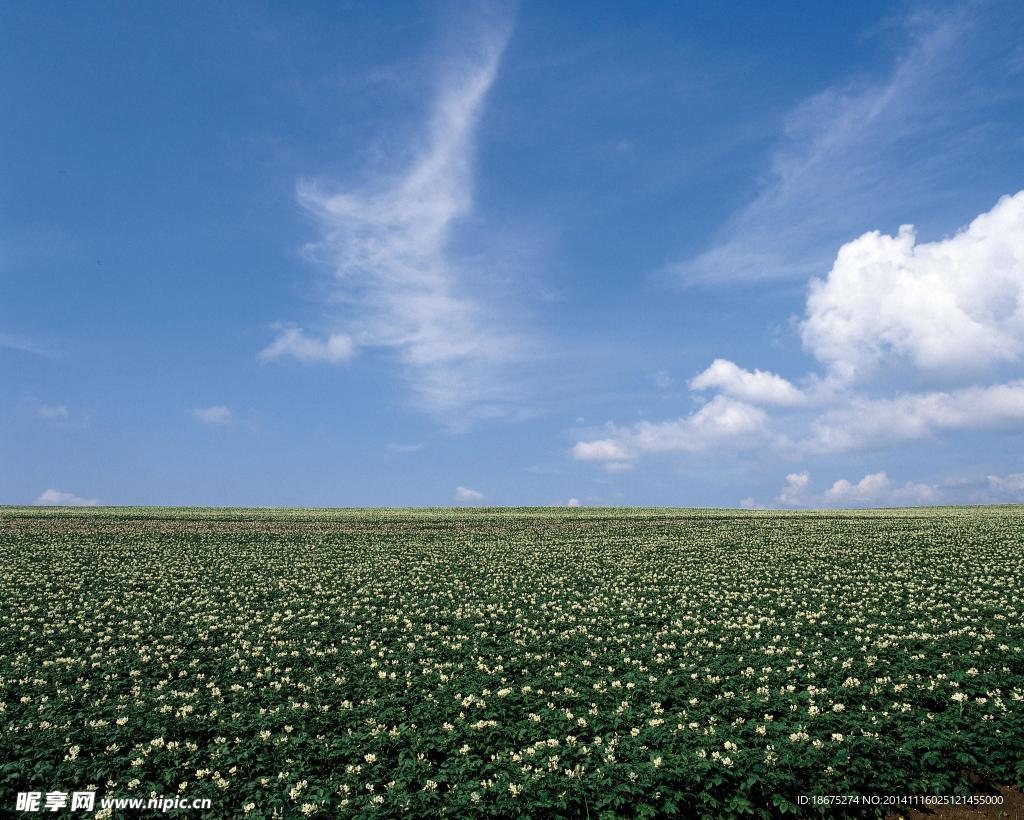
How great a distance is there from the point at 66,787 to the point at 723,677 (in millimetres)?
14125

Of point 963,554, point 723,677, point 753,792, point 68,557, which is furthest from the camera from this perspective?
point 68,557

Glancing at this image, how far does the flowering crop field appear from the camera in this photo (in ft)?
34.8

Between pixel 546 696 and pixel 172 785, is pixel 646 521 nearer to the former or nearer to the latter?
pixel 546 696

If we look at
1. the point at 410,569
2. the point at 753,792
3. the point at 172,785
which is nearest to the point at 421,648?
the point at 172,785

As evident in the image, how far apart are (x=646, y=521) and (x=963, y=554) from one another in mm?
32300

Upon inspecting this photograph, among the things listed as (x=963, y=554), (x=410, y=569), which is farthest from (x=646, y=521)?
(x=410, y=569)

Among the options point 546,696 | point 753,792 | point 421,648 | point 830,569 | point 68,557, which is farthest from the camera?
point 68,557

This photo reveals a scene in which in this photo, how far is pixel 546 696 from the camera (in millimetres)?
14266

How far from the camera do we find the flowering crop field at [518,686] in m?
10.6

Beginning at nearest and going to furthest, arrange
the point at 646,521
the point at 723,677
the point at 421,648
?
the point at 723,677, the point at 421,648, the point at 646,521

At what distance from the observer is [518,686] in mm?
14922

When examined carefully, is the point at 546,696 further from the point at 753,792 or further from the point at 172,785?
the point at 172,785

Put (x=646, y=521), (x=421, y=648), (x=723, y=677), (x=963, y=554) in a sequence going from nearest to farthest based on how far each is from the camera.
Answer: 1. (x=723, y=677)
2. (x=421, y=648)
3. (x=963, y=554)
4. (x=646, y=521)

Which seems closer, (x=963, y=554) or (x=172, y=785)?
(x=172, y=785)
